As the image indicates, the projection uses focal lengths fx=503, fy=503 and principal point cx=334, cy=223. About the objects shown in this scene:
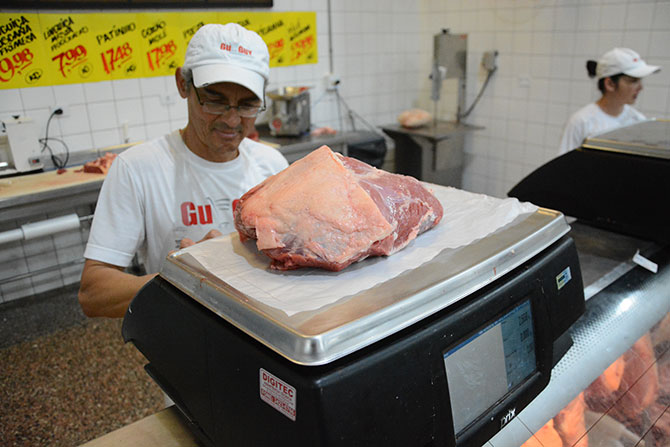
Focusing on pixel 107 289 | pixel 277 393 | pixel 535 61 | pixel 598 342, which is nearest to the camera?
pixel 277 393

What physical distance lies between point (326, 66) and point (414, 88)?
3.87 ft

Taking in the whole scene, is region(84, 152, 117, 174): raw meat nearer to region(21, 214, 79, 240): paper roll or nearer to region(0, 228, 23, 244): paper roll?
region(21, 214, 79, 240): paper roll

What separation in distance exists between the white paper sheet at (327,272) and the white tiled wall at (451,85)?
304 cm

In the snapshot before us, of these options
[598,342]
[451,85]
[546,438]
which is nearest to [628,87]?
[451,85]

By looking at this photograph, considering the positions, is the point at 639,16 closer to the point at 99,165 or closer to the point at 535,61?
the point at 535,61

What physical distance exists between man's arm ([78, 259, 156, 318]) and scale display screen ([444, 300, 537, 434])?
74 centimetres

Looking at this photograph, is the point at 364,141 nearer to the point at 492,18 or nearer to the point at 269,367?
the point at 492,18

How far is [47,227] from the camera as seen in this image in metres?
2.99

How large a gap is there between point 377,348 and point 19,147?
3.12m

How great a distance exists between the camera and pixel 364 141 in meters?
4.16

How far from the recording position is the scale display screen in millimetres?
693

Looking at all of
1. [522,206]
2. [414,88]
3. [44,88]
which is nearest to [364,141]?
[414,88]

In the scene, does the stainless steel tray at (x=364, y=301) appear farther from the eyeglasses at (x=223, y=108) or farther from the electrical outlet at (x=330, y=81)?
the electrical outlet at (x=330, y=81)

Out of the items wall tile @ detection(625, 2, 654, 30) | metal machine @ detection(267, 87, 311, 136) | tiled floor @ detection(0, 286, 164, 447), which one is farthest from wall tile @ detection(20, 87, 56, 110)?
wall tile @ detection(625, 2, 654, 30)
